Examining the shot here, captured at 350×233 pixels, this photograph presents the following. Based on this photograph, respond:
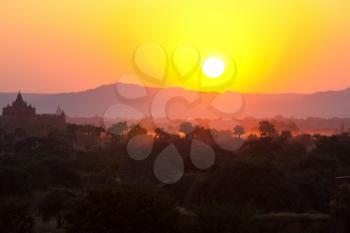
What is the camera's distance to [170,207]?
20.7m

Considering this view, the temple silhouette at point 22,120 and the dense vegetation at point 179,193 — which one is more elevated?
the temple silhouette at point 22,120

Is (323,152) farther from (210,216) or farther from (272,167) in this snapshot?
(210,216)

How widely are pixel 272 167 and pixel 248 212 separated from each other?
10.4 m

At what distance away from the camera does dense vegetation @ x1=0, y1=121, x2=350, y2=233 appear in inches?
800

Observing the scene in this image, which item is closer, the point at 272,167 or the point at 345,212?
the point at 345,212

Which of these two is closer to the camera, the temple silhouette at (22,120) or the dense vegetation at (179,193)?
the dense vegetation at (179,193)

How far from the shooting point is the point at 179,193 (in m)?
34.9

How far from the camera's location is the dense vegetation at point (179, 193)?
20.3 metres

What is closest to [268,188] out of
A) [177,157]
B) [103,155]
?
[177,157]

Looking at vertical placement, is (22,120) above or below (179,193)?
above

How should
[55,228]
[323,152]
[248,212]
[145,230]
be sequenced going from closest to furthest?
[145,230] → [248,212] → [55,228] → [323,152]

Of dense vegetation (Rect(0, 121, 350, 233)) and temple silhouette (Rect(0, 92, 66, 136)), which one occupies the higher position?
temple silhouette (Rect(0, 92, 66, 136))

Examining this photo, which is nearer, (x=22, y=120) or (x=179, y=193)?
(x=179, y=193)

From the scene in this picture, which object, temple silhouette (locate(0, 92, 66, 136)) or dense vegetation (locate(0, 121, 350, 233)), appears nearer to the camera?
dense vegetation (locate(0, 121, 350, 233))
